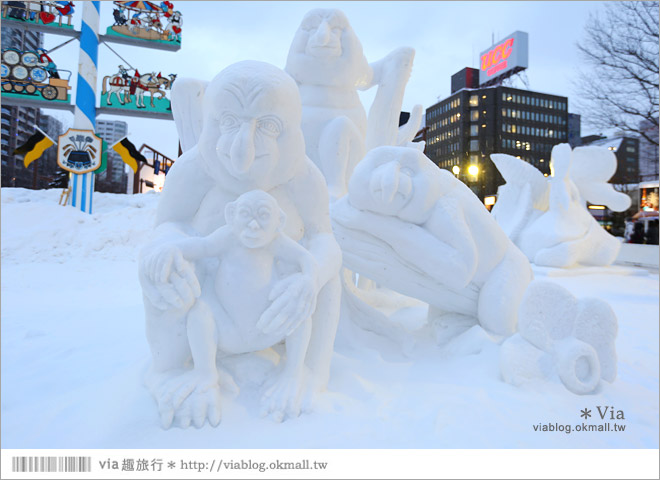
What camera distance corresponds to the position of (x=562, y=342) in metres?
1.82

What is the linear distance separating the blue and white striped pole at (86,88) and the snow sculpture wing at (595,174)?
776 centimetres

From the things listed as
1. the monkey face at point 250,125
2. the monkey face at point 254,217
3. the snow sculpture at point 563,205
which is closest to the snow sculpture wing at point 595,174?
the snow sculpture at point 563,205

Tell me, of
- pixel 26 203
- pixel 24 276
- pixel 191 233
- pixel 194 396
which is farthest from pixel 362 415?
pixel 26 203

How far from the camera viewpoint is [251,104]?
1319 mm

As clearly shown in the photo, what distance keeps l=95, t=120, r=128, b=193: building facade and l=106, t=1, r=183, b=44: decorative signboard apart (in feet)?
5.19

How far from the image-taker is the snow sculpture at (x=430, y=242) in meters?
2.08

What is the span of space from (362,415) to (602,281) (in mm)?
4655

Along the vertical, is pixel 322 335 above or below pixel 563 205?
below

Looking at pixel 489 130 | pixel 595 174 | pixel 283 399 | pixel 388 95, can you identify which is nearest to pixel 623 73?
pixel 595 174

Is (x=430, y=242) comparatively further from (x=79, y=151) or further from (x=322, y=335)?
(x=79, y=151)

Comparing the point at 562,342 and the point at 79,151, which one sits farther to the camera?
the point at 79,151

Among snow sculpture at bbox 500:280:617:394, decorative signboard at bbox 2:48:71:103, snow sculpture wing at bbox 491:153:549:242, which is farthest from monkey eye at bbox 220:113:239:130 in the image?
decorative signboard at bbox 2:48:71:103

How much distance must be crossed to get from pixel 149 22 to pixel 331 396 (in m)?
7.67

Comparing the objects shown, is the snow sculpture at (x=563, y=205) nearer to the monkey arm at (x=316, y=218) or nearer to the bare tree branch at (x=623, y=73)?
the bare tree branch at (x=623, y=73)
